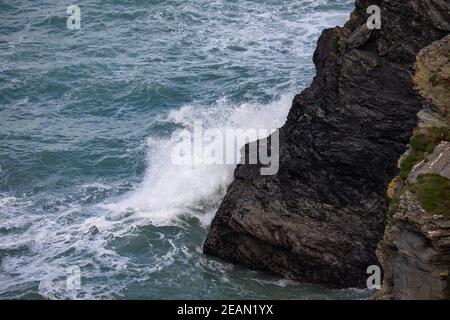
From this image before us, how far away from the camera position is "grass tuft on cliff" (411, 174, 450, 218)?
19828mm

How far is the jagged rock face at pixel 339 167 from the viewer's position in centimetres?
2678

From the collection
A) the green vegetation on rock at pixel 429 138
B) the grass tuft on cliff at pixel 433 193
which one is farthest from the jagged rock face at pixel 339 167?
the grass tuft on cliff at pixel 433 193

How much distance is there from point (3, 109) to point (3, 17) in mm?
15778

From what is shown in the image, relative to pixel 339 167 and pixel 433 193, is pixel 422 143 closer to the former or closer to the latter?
pixel 433 193

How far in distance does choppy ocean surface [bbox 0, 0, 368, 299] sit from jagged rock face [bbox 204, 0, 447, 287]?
0.92 metres

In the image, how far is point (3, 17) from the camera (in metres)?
56.8

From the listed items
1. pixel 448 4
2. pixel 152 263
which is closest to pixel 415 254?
pixel 448 4

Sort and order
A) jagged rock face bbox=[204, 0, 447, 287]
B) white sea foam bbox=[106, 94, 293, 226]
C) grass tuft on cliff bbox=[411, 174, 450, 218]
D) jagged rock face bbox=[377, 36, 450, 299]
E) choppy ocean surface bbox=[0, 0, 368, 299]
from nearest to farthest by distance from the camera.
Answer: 1. jagged rock face bbox=[377, 36, 450, 299]
2. grass tuft on cliff bbox=[411, 174, 450, 218]
3. jagged rock face bbox=[204, 0, 447, 287]
4. choppy ocean surface bbox=[0, 0, 368, 299]
5. white sea foam bbox=[106, 94, 293, 226]

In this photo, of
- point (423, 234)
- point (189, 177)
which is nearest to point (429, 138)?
point (423, 234)

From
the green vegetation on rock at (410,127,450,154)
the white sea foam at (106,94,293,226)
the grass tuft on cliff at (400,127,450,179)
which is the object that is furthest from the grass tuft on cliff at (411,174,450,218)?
the white sea foam at (106,94,293,226)

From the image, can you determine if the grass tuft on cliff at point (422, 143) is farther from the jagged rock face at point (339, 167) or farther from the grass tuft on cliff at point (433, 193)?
the jagged rock face at point (339, 167)

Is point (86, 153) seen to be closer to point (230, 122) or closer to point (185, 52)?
point (230, 122)

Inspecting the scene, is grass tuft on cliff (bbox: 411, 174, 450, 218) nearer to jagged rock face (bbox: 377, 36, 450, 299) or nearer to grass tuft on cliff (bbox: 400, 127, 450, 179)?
jagged rock face (bbox: 377, 36, 450, 299)

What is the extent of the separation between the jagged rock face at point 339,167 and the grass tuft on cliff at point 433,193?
6287 mm
